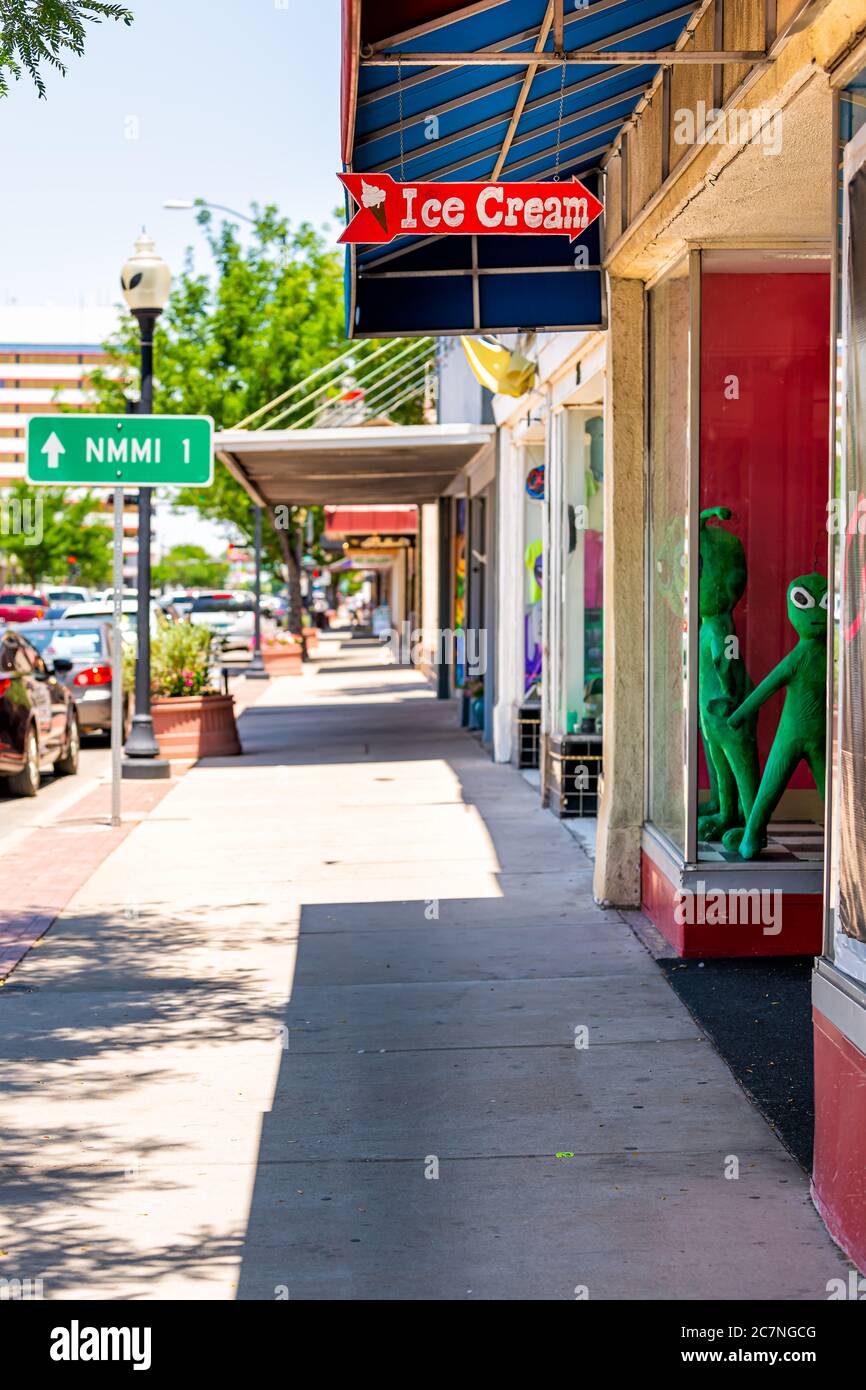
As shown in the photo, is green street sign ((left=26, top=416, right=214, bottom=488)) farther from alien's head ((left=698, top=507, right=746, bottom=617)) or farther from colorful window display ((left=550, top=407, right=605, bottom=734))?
alien's head ((left=698, top=507, right=746, bottom=617))

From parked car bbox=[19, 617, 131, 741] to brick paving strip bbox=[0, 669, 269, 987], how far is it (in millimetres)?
4541

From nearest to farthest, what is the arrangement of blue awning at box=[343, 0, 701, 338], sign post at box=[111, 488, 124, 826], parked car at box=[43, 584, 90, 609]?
blue awning at box=[343, 0, 701, 338] < sign post at box=[111, 488, 124, 826] < parked car at box=[43, 584, 90, 609]

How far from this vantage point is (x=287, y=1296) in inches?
177

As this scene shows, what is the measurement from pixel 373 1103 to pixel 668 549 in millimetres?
4079

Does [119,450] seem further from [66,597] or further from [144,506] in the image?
[66,597]

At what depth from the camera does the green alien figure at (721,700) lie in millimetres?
8758

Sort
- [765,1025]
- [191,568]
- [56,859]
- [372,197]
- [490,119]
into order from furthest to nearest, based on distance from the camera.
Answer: [191,568] < [56,859] < [490,119] < [765,1025] < [372,197]

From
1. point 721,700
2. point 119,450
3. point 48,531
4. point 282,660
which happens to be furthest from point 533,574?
point 48,531

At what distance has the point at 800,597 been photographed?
833 centimetres

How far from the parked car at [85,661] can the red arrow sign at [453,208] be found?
46.1ft

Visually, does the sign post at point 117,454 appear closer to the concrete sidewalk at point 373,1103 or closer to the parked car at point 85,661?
the concrete sidewalk at point 373,1103

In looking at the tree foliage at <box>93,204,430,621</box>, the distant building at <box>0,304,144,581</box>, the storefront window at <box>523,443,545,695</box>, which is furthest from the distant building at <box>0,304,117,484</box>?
the storefront window at <box>523,443,545,695</box>

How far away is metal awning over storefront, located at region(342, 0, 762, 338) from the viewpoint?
629cm
